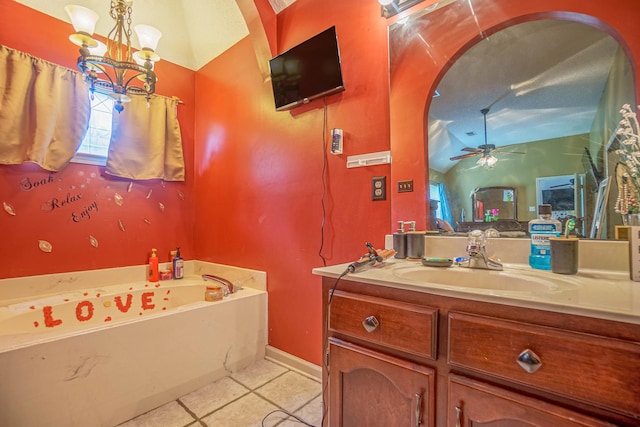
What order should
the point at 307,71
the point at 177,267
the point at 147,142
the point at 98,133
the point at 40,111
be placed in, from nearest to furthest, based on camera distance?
the point at 307,71, the point at 40,111, the point at 98,133, the point at 147,142, the point at 177,267

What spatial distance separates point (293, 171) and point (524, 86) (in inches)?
54.1

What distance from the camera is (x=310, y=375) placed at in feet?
6.22

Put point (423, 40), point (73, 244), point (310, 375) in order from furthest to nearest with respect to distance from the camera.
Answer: point (73, 244), point (310, 375), point (423, 40)

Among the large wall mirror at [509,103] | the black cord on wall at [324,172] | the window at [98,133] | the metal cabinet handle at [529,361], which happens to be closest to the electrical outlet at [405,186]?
the large wall mirror at [509,103]

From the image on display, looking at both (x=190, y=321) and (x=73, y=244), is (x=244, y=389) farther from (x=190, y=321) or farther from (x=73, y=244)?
(x=73, y=244)

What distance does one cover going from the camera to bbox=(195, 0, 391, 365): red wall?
1.66 m

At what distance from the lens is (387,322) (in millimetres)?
878

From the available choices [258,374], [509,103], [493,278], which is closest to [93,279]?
[258,374]

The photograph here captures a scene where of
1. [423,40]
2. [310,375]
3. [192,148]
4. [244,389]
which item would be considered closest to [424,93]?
[423,40]

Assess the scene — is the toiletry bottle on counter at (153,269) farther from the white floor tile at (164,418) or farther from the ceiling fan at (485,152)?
the ceiling fan at (485,152)

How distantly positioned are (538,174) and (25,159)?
3064 mm

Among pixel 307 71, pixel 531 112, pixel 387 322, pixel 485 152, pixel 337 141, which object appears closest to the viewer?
pixel 387 322

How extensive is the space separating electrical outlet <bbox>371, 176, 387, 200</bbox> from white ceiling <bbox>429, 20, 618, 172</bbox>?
28 centimetres

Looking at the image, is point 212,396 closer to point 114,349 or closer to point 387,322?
point 114,349
